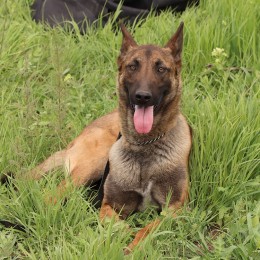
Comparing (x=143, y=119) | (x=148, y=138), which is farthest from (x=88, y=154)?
(x=143, y=119)

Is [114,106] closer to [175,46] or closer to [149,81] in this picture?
[175,46]

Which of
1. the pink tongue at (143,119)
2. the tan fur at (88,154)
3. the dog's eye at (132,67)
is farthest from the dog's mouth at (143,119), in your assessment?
the tan fur at (88,154)

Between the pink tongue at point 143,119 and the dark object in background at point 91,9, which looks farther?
the dark object in background at point 91,9

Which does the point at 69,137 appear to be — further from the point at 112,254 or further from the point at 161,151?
the point at 112,254

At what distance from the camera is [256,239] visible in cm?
335

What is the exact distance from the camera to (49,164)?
439 cm

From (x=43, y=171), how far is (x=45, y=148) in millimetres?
488

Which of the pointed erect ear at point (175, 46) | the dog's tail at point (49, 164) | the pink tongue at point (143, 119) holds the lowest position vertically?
the dog's tail at point (49, 164)

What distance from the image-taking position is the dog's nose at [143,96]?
3.78 metres

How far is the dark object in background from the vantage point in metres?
6.27

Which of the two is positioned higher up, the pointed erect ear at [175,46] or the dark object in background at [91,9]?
the pointed erect ear at [175,46]

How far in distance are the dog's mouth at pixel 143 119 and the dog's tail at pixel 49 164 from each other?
0.77 metres

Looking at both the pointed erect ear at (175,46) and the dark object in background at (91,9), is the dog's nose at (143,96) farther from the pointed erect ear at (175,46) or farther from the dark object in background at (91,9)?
the dark object in background at (91,9)

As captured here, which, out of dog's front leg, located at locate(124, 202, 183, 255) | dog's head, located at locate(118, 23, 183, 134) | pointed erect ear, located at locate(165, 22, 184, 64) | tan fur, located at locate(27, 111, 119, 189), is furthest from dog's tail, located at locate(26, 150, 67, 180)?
pointed erect ear, located at locate(165, 22, 184, 64)
